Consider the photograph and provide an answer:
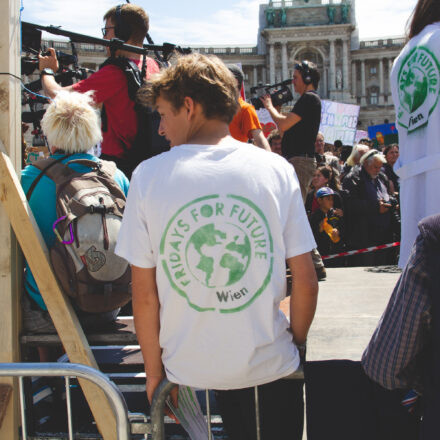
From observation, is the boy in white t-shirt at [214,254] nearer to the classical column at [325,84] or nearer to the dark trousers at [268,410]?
the dark trousers at [268,410]

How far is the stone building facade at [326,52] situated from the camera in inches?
2233

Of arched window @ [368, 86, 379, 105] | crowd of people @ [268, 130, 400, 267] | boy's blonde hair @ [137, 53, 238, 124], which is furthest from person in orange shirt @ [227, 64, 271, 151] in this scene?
arched window @ [368, 86, 379, 105]

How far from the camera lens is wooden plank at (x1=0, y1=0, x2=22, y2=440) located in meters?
2.19

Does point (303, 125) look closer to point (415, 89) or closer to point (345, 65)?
point (415, 89)

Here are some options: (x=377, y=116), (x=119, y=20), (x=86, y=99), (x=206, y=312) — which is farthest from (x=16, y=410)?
(x=377, y=116)

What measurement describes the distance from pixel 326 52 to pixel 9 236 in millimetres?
59150

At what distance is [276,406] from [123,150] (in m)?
2.05

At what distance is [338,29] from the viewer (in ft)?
188

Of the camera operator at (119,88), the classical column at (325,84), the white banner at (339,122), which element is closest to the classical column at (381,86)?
the classical column at (325,84)

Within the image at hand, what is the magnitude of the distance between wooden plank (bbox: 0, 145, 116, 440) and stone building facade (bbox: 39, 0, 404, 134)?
2209 inches

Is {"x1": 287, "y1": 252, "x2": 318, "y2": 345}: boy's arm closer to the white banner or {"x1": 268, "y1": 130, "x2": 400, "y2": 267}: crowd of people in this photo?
{"x1": 268, "y1": 130, "x2": 400, "y2": 267}: crowd of people

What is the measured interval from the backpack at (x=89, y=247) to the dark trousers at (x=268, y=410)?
2.73 ft

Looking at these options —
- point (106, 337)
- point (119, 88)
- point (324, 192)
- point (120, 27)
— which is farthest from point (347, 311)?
point (324, 192)

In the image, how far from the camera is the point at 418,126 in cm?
222
